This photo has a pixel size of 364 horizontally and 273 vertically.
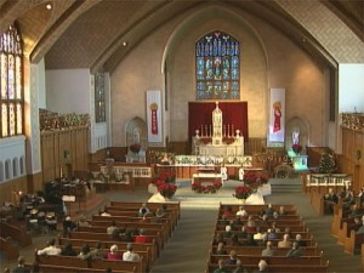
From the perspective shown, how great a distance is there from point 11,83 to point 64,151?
21.3ft

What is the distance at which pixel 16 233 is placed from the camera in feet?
65.3

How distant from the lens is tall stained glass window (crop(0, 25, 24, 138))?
26297 mm

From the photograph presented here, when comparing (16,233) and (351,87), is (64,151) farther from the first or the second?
(351,87)

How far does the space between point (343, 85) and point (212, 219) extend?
13.9 m

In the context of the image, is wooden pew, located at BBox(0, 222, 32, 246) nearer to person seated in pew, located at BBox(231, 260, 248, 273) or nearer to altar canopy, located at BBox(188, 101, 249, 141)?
person seated in pew, located at BBox(231, 260, 248, 273)

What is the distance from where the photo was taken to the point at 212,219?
2425 centimetres

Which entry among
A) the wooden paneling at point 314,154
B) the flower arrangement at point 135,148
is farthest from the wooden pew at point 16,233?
the wooden paneling at point 314,154

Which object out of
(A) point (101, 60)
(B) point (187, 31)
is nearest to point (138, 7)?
(A) point (101, 60)

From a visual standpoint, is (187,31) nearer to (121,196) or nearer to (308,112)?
(308,112)

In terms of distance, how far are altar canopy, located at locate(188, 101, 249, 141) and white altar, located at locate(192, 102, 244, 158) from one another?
1933 millimetres

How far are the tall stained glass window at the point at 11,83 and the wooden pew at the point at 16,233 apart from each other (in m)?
6.77

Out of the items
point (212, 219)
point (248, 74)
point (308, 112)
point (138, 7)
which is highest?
point (138, 7)

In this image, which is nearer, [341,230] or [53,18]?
[341,230]

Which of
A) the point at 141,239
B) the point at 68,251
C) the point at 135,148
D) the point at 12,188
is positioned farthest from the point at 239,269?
the point at 135,148
